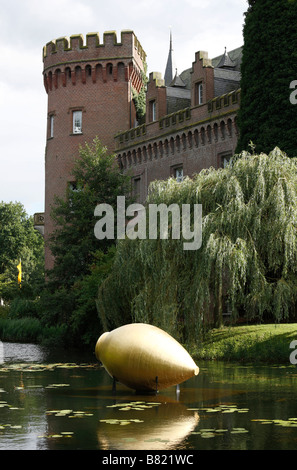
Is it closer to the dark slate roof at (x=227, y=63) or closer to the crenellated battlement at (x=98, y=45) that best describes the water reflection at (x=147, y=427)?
the dark slate roof at (x=227, y=63)

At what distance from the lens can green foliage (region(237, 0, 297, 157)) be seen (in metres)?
27.8

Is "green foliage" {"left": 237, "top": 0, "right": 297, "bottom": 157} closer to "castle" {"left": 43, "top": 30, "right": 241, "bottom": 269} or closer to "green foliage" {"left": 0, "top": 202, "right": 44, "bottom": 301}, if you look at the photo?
"castle" {"left": 43, "top": 30, "right": 241, "bottom": 269}

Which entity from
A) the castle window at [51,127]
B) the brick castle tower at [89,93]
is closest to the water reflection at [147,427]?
the brick castle tower at [89,93]

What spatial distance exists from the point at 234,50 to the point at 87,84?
9.04 m

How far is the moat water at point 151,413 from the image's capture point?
7695 mm

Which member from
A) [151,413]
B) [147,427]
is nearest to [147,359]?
[151,413]

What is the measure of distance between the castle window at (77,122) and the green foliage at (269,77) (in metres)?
14.6

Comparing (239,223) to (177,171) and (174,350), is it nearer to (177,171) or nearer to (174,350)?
(174,350)

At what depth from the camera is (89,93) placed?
42156mm

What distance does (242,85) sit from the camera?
1182 inches

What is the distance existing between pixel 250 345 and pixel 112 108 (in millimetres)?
25667

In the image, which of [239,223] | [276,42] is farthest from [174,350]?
[276,42]
